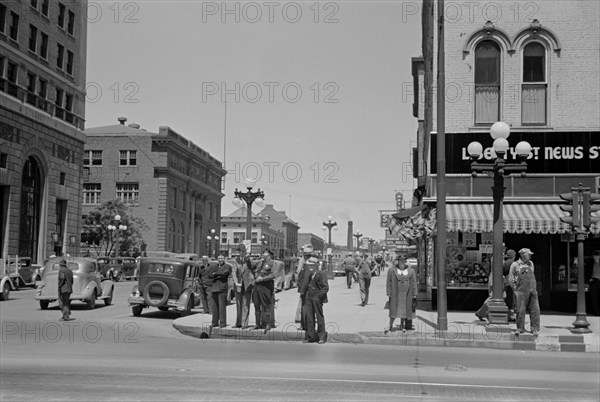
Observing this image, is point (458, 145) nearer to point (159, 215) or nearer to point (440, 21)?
point (440, 21)

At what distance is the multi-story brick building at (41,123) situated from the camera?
48219 mm

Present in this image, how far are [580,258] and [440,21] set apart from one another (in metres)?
6.54

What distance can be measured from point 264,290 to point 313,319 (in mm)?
1631

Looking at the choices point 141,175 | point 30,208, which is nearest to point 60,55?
point 30,208

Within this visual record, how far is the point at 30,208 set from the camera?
52.2 m

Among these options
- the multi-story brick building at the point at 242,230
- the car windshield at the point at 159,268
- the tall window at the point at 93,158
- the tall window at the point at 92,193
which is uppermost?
the tall window at the point at 93,158

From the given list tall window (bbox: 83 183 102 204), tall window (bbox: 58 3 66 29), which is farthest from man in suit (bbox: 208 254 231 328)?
tall window (bbox: 83 183 102 204)

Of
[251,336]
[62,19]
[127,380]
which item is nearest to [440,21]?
[251,336]

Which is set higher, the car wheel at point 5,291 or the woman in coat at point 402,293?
the woman in coat at point 402,293

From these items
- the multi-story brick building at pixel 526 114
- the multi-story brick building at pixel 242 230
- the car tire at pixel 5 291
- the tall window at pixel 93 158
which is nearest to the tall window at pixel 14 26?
the car tire at pixel 5 291

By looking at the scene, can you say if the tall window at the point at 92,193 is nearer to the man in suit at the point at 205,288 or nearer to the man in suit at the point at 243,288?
the man in suit at the point at 205,288

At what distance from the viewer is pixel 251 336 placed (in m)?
16.0

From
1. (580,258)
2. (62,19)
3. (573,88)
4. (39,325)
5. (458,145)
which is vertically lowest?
(39,325)

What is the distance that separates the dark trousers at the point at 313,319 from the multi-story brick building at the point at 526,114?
6.65 metres
